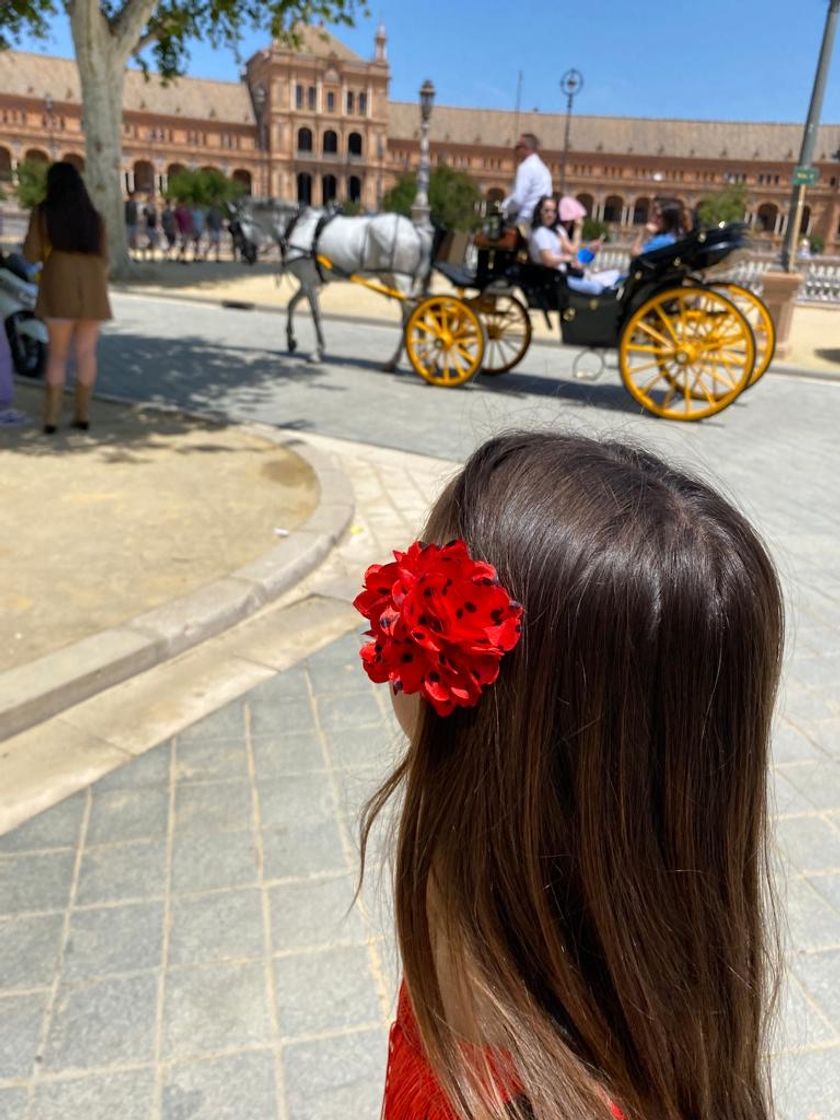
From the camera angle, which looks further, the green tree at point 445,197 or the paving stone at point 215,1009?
the green tree at point 445,197

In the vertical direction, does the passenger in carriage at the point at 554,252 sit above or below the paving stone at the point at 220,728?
above

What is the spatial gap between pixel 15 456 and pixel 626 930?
19.1 feet

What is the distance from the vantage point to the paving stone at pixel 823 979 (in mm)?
2033

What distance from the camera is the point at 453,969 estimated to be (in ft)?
3.18

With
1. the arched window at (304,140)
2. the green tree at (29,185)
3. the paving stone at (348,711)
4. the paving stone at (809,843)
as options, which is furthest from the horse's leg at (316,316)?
the arched window at (304,140)

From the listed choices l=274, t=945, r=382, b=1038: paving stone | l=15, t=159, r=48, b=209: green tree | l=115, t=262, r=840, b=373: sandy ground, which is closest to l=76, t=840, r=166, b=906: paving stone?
l=274, t=945, r=382, b=1038: paving stone

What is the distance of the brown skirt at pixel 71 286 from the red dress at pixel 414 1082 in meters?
5.85

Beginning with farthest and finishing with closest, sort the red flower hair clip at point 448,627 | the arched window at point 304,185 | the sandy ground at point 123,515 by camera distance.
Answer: the arched window at point 304,185, the sandy ground at point 123,515, the red flower hair clip at point 448,627

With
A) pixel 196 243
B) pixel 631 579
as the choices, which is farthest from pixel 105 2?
pixel 631 579

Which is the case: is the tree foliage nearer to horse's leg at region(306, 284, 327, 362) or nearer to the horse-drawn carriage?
horse's leg at region(306, 284, 327, 362)

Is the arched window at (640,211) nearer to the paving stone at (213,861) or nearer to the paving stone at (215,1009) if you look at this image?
the paving stone at (213,861)

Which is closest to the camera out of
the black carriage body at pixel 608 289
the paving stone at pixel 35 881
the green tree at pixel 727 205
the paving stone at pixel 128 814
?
the paving stone at pixel 35 881

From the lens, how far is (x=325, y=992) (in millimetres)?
2033

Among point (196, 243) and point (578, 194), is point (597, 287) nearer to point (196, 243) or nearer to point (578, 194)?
point (196, 243)
